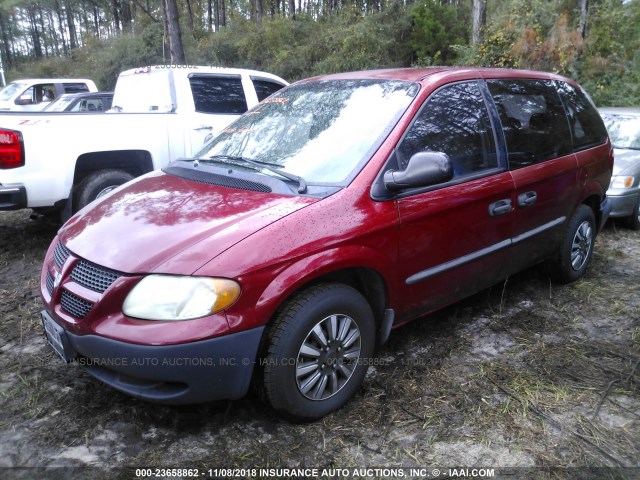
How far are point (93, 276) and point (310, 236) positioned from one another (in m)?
1.05

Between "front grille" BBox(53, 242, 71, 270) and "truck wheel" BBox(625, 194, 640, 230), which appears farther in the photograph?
"truck wheel" BBox(625, 194, 640, 230)

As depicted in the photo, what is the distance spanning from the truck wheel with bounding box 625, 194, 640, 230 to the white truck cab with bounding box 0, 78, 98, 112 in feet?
45.3

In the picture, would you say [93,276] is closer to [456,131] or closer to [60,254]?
[60,254]

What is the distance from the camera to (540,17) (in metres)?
14.3

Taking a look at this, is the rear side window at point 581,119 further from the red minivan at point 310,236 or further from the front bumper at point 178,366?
the front bumper at point 178,366

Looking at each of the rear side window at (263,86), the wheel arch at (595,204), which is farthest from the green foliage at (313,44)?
the wheel arch at (595,204)

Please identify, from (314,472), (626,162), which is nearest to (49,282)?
(314,472)

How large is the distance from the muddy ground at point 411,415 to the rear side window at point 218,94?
12.5ft

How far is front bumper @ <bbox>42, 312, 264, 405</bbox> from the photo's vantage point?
2262mm

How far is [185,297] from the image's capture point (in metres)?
2.29

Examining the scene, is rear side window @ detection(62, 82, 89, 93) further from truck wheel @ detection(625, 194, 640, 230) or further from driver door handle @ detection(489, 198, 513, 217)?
driver door handle @ detection(489, 198, 513, 217)

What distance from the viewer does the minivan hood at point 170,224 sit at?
2.38 metres

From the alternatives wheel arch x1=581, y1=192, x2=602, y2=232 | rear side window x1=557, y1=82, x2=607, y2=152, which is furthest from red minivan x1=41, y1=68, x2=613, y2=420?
wheel arch x1=581, y1=192, x2=602, y2=232

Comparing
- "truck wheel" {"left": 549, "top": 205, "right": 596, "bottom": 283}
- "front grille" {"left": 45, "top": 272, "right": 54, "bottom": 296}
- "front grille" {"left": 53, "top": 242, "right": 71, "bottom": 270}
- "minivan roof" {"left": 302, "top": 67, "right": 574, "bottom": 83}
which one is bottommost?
"truck wheel" {"left": 549, "top": 205, "right": 596, "bottom": 283}
